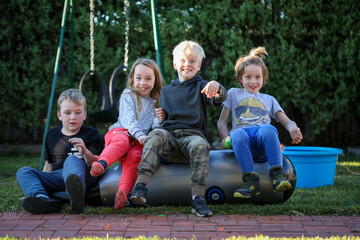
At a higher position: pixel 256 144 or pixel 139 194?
pixel 256 144

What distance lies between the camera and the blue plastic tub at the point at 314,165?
12.0 feet

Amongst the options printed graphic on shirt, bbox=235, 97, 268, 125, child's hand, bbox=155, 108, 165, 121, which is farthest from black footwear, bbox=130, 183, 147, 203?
printed graphic on shirt, bbox=235, 97, 268, 125

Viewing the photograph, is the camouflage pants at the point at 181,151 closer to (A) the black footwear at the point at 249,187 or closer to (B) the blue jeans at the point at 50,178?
(A) the black footwear at the point at 249,187

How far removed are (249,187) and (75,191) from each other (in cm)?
114

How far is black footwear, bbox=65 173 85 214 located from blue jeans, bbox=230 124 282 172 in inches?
42.4

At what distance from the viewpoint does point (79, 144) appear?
2982 millimetres

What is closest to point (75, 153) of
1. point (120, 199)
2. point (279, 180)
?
point (120, 199)

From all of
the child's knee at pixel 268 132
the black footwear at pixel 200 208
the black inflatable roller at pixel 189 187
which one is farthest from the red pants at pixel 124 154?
the child's knee at pixel 268 132

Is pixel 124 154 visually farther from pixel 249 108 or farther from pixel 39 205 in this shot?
pixel 249 108

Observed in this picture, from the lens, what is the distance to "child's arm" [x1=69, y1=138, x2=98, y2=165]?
9.76 ft

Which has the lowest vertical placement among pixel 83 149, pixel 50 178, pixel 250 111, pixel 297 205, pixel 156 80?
pixel 297 205

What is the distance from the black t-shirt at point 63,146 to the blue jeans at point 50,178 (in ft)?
0.34

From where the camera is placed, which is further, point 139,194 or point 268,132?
point 268,132

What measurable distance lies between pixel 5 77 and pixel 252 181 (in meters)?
4.69
